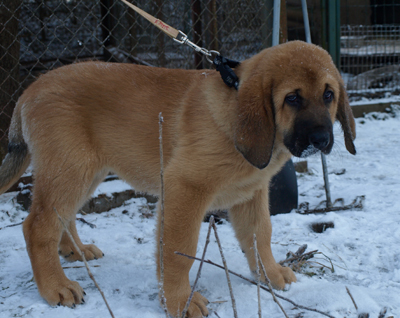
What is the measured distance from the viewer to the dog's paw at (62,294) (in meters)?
2.28

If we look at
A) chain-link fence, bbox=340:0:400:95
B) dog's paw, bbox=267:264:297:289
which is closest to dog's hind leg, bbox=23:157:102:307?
dog's paw, bbox=267:264:297:289

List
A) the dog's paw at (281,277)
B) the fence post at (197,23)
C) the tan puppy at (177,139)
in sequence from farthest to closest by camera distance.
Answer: the fence post at (197,23), the dog's paw at (281,277), the tan puppy at (177,139)

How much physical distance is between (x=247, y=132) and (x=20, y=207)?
2509mm

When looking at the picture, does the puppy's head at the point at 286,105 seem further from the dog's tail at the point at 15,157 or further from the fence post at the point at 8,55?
the fence post at the point at 8,55

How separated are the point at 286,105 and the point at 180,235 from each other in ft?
2.71

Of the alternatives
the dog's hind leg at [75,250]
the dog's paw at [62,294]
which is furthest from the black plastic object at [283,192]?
the dog's paw at [62,294]

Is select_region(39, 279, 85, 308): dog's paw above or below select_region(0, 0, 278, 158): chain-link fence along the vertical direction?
below

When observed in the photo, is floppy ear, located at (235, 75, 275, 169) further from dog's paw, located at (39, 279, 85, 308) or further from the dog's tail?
the dog's tail

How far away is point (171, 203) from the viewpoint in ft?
7.06

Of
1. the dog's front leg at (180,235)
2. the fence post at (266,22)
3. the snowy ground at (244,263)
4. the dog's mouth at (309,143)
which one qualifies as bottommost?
the snowy ground at (244,263)

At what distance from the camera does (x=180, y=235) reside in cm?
212

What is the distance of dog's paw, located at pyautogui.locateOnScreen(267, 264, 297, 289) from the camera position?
2.46 m

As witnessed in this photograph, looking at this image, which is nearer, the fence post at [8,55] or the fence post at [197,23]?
the fence post at [8,55]

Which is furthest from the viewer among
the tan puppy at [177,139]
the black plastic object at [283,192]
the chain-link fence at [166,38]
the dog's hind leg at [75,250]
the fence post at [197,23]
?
the fence post at [197,23]
